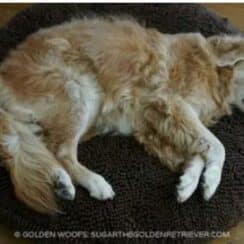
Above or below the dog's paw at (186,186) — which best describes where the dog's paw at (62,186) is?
above

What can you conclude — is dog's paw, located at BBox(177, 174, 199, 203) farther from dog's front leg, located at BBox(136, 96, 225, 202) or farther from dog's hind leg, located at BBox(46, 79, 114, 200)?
dog's hind leg, located at BBox(46, 79, 114, 200)

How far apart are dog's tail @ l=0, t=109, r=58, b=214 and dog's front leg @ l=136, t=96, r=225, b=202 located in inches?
22.1

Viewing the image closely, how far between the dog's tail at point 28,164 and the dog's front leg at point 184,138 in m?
0.56

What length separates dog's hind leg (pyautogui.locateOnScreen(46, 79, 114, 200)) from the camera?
2648 mm

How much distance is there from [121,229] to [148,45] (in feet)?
3.26

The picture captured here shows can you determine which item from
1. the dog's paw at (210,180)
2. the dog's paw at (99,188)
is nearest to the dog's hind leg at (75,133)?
the dog's paw at (99,188)

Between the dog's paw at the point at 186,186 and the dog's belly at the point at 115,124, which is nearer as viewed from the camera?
the dog's paw at the point at 186,186

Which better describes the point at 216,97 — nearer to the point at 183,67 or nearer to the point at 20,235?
the point at 183,67

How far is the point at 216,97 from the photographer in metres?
3.02

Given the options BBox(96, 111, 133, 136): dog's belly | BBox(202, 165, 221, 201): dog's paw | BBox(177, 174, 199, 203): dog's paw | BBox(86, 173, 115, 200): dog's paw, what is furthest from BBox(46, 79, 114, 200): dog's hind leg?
BBox(202, 165, 221, 201): dog's paw

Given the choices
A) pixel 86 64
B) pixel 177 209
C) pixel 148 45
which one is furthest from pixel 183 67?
pixel 177 209

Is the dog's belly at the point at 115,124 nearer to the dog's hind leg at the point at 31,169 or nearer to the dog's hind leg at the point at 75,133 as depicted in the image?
the dog's hind leg at the point at 75,133

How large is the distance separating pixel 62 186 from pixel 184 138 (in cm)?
67

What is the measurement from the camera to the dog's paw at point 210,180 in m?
2.67
